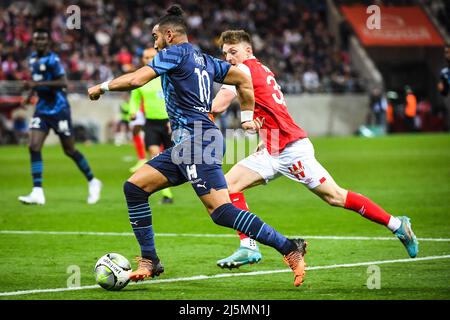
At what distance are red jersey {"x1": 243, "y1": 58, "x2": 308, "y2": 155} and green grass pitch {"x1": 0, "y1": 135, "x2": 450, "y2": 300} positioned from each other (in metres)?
1.35

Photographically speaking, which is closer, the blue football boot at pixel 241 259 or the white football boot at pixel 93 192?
the blue football boot at pixel 241 259

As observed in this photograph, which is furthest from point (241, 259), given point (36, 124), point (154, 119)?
point (36, 124)

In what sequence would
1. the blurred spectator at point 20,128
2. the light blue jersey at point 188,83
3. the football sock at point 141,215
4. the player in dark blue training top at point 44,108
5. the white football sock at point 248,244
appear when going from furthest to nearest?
the blurred spectator at point 20,128
the player in dark blue training top at point 44,108
the white football sock at point 248,244
the football sock at point 141,215
the light blue jersey at point 188,83

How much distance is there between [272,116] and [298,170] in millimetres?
650

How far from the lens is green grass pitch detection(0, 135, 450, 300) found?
8.67 meters

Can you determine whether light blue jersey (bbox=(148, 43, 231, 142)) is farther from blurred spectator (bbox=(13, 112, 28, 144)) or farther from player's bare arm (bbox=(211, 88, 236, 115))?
blurred spectator (bbox=(13, 112, 28, 144))

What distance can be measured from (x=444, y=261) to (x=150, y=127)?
7491 mm

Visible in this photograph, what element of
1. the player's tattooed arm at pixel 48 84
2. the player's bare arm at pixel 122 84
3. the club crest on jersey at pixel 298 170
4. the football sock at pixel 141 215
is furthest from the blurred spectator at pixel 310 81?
the player's bare arm at pixel 122 84

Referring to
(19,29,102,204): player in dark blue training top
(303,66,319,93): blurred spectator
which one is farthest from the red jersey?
(303,66,319,93): blurred spectator

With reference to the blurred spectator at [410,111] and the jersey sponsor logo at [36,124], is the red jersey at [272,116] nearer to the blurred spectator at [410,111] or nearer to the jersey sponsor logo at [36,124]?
the jersey sponsor logo at [36,124]

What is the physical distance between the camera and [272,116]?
10.1 meters

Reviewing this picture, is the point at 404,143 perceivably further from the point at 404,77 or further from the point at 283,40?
the point at 404,77

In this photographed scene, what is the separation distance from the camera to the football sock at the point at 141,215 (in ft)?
29.1

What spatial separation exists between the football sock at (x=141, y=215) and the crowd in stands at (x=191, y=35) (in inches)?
1074
